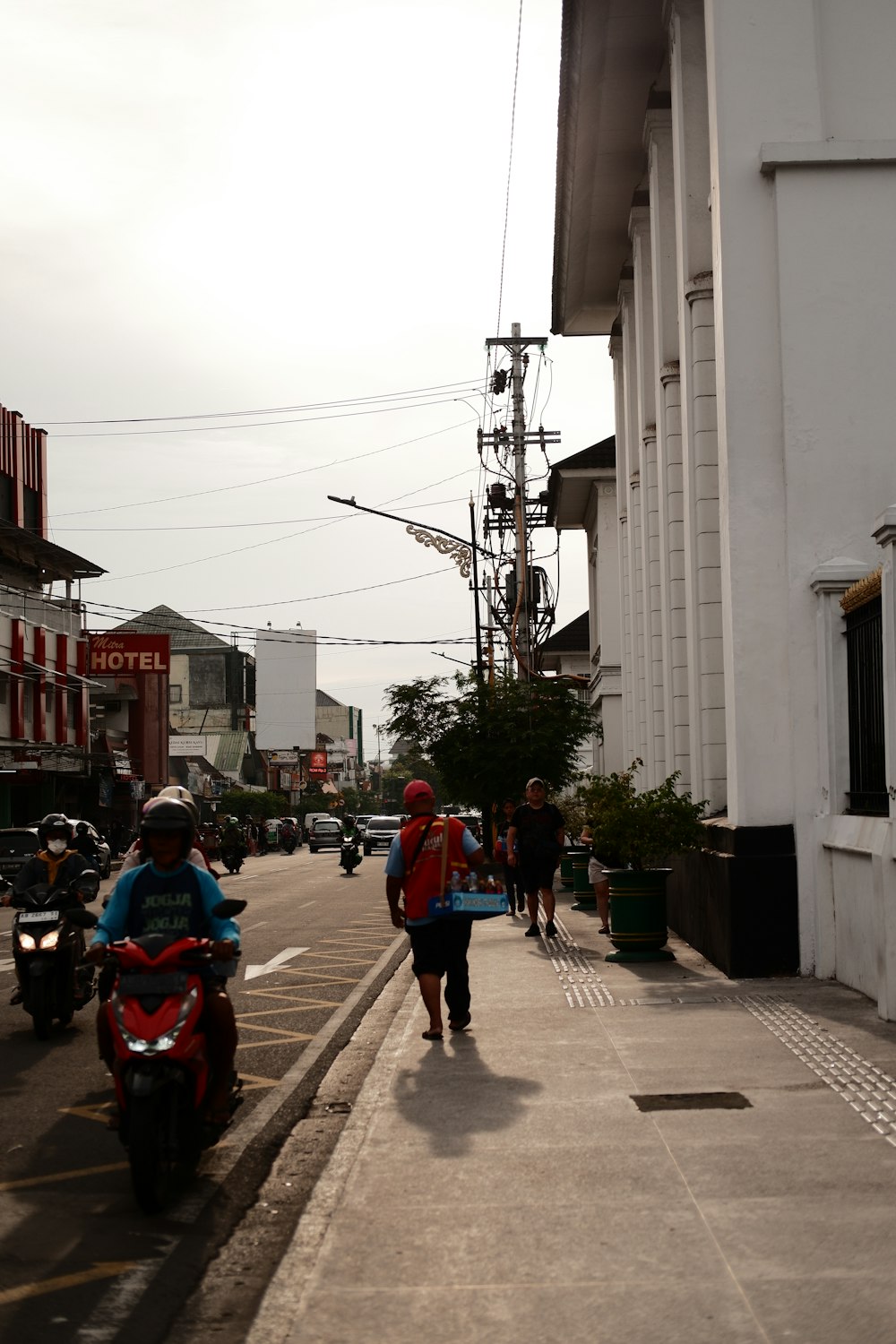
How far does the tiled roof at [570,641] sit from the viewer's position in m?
52.1

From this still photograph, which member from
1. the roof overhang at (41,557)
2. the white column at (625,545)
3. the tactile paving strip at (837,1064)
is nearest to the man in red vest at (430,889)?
the tactile paving strip at (837,1064)

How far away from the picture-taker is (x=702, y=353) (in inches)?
630

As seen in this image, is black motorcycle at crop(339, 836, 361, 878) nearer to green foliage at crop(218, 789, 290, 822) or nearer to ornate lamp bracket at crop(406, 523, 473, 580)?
ornate lamp bracket at crop(406, 523, 473, 580)

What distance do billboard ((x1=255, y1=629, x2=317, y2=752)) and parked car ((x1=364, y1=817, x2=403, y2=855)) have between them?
63626 millimetres

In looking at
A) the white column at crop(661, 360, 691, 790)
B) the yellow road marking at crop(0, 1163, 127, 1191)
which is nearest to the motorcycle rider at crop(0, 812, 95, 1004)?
the yellow road marking at crop(0, 1163, 127, 1191)

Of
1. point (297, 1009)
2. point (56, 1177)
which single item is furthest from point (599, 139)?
point (56, 1177)

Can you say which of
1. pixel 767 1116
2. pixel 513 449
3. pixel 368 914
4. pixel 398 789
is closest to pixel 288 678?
pixel 398 789

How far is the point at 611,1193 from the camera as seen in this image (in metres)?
6.03

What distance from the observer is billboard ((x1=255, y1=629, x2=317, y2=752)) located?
126 meters

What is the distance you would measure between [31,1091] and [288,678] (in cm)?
11786

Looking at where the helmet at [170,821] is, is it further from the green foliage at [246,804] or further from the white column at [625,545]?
the green foliage at [246,804]

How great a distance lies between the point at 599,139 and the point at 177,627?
90.6 m

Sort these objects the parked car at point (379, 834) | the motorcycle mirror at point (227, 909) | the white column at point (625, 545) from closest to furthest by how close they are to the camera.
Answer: the motorcycle mirror at point (227, 909), the white column at point (625, 545), the parked car at point (379, 834)

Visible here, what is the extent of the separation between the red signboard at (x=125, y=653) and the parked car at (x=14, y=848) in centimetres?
3119
